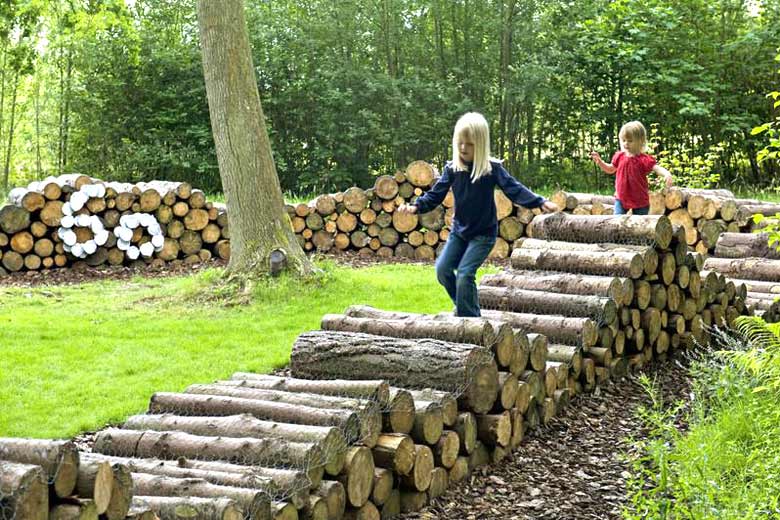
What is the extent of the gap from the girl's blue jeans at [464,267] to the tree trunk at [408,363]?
3.67 feet

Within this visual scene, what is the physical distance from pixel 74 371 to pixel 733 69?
607 inches

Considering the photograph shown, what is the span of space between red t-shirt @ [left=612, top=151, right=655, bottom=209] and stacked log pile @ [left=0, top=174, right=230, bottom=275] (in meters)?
6.54

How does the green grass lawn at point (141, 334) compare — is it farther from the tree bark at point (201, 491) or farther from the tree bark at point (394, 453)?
the tree bark at point (394, 453)

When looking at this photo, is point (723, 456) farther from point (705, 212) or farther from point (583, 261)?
point (705, 212)


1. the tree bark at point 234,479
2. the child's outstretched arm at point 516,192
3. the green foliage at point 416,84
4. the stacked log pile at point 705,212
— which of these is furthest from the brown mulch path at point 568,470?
the green foliage at point 416,84

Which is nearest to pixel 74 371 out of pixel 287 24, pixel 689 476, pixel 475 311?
pixel 475 311

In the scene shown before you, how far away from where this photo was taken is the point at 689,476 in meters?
4.26

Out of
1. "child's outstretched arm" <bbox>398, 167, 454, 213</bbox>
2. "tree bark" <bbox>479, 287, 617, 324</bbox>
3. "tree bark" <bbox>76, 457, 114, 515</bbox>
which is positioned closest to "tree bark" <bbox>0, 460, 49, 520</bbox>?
"tree bark" <bbox>76, 457, 114, 515</bbox>

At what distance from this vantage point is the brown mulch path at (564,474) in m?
5.22

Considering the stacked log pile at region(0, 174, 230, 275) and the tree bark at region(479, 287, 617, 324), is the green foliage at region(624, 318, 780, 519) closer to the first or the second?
the tree bark at region(479, 287, 617, 324)

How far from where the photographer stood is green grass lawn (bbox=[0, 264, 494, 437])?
22.9 ft

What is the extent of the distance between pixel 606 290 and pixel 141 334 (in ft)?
14.6

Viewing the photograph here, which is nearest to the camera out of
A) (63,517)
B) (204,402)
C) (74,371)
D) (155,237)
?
(63,517)

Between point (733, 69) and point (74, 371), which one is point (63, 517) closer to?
point (74, 371)
